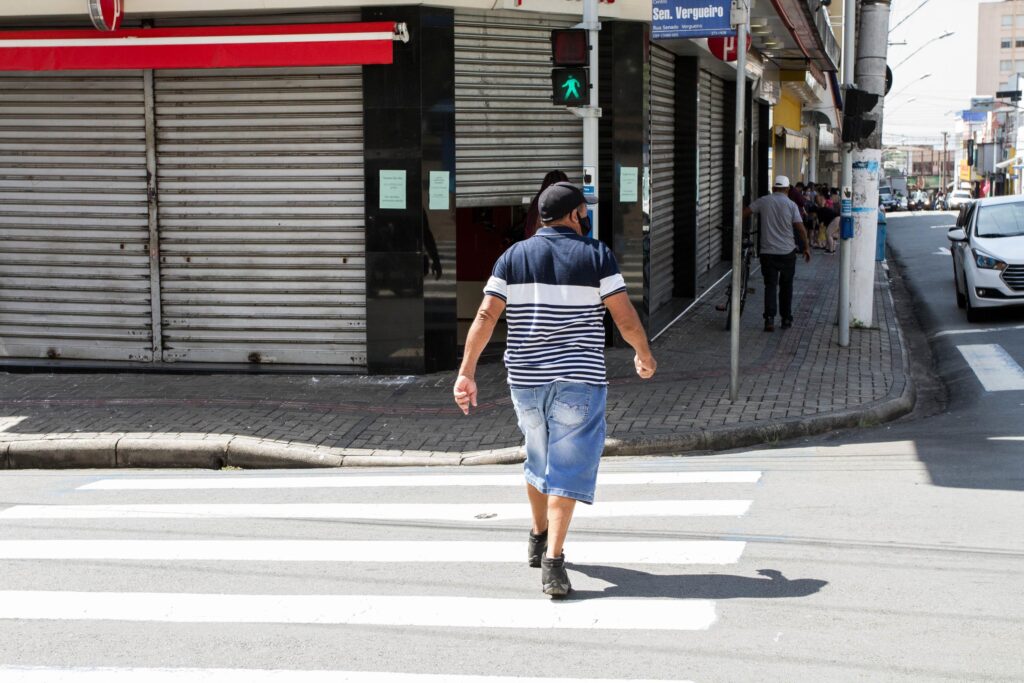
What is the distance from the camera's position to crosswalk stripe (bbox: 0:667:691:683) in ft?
15.2

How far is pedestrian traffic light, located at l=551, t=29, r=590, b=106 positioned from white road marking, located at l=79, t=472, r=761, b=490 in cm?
358

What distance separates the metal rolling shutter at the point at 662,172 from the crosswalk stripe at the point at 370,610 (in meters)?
9.66

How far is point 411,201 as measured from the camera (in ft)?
39.6

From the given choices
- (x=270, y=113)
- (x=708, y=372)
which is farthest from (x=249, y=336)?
(x=708, y=372)

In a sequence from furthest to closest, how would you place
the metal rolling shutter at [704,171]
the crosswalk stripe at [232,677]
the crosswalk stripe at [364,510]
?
the metal rolling shutter at [704,171]
the crosswalk stripe at [364,510]
the crosswalk stripe at [232,677]

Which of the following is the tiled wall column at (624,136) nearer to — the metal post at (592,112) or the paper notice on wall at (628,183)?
the paper notice on wall at (628,183)

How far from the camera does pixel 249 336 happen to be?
12602 mm

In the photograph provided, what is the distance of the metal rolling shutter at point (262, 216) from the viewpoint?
40.0 ft

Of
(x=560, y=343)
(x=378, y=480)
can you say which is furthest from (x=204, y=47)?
(x=560, y=343)

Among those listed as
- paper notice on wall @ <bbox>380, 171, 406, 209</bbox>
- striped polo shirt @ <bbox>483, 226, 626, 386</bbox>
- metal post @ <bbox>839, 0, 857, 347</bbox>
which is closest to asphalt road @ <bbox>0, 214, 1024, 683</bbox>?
striped polo shirt @ <bbox>483, 226, 626, 386</bbox>

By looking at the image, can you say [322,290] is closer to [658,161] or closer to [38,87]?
[38,87]

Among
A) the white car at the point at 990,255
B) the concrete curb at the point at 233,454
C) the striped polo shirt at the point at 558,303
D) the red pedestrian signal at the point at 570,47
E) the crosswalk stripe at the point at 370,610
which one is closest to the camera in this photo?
the crosswalk stripe at the point at 370,610

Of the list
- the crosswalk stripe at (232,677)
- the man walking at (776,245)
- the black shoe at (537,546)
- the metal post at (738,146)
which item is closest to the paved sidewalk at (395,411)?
the metal post at (738,146)

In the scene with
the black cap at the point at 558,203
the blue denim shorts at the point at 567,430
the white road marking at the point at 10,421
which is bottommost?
the white road marking at the point at 10,421
